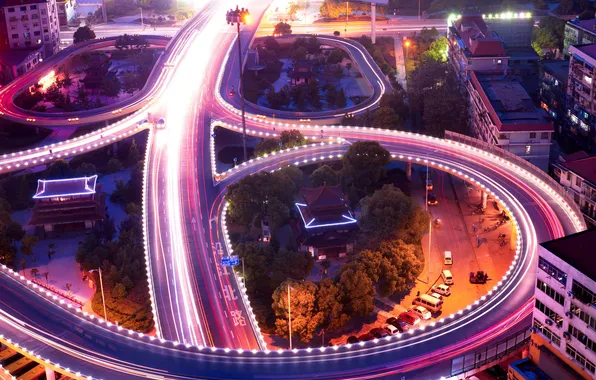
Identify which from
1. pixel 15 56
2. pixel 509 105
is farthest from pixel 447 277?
pixel 15 56

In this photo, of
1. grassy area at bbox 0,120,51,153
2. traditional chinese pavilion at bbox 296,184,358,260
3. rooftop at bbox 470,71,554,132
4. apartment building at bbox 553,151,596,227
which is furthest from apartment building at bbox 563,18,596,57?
grassy area at bbox 0,120,51,153

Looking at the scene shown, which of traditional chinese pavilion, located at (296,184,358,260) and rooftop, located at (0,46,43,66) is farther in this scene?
rooftop, located at (0,46,43,66)

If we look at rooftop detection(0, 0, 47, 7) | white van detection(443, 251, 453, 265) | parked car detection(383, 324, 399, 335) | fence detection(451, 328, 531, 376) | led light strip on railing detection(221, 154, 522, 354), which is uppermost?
rooftop detection(0, 0, 47, 7)

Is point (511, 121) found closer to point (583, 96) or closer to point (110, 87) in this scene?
point (583, 96)

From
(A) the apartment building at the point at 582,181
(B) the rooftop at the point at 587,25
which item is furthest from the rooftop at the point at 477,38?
(A) the apartment building at the point at 582,181

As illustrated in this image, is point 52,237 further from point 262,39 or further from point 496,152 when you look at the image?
point 262,39

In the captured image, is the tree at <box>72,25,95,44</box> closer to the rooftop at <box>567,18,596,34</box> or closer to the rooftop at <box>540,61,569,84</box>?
the rooftop at <box>540,61,569,84</box>
